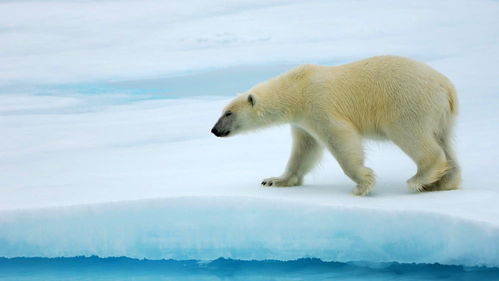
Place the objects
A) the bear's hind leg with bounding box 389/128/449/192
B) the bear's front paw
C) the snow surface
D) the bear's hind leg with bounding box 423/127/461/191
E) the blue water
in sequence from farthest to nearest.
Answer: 1. the bear's front paw
2. the bear's hind leg with bounding box 423/127/461/191
3. the bear's hind leg with bounding box 389/128/449/192
4. the snow surface
5. the blue water

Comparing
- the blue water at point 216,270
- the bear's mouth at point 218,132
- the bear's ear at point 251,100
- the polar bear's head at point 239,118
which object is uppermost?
the bear's ear at point 251,100

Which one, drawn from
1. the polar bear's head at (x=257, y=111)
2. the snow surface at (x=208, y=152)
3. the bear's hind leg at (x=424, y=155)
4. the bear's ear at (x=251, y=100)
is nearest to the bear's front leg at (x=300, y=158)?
the snow surface at (x=208, y=152)

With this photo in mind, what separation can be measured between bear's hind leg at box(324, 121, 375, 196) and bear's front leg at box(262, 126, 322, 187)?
452 millimetres

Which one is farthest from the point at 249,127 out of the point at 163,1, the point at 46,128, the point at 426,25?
the point at 163,1

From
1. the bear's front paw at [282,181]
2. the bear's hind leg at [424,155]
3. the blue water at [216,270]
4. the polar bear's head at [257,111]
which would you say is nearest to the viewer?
the blue water at [216,270]

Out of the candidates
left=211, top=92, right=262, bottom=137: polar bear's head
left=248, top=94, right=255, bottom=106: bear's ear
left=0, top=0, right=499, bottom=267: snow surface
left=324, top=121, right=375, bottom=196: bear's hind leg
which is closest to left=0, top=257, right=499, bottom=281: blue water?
left=0, top=0, right=499, bottom=267: snow surface

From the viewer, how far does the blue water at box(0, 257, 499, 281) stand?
3.79 m

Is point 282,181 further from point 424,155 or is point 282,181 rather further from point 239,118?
point 424,155

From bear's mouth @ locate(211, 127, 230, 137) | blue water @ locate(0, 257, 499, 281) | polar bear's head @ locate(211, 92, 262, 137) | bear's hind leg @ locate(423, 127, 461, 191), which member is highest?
polar bear's head @ locate(211, 92, 262, 137)

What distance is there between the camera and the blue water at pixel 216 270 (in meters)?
3.79

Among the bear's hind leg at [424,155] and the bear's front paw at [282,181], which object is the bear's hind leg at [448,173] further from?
the bear's front paw at [282,181]

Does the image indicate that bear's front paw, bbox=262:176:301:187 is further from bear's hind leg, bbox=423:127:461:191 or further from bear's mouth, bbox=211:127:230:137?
bear's hind leg, bbox=423:127:461:191

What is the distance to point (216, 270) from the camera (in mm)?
4066

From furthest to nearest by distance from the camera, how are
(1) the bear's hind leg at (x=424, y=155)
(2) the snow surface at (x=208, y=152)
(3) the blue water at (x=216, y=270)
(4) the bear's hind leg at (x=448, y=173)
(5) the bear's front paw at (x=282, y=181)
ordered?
(5) the bear's front paw at (x=282, y=181) → (4) the bear's hind leg at (x=448, y=173) → (1) the bear's hind leg at (x=424, y=155) → (2) the snow surface at (x=208, y=152) → (3) the blue water at (x=216, y=270)
